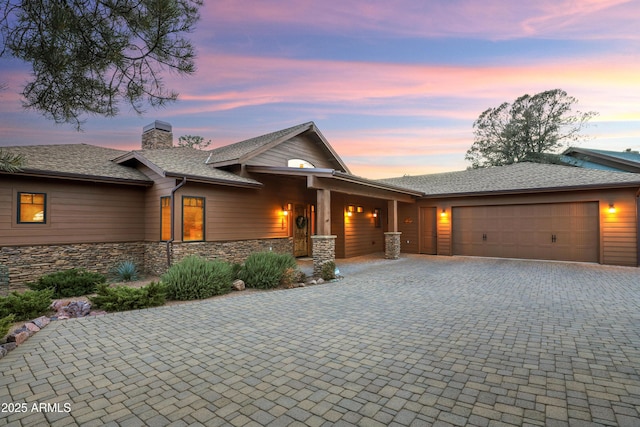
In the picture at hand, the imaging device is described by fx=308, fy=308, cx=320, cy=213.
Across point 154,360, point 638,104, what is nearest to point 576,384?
point 154,360

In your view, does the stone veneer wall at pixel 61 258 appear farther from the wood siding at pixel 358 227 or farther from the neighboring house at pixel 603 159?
the neighboring house at pixel 603 159

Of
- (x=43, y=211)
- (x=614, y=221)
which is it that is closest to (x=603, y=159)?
(x=614, y=221)

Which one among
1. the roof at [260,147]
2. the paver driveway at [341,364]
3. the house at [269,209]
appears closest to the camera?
the paver driveway at [341,364]

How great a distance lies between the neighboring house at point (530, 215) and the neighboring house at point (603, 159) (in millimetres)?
7424

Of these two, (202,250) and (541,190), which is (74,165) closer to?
(202,250)

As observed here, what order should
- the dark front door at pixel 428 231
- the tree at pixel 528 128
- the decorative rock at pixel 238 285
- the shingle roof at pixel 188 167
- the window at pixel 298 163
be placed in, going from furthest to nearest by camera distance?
the tree at pixel 528 128 < the dark front door at pixel 428 231 < the window at pixel 298 163 < the shingle roof at pixel 188 167 < the decorative rock at pixel 238 285

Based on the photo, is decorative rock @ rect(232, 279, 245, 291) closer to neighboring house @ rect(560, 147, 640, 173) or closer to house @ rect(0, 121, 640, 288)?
house @ rect(0, 121, 640, 288)

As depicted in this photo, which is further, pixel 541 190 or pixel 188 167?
pixel 541 190

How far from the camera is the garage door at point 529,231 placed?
38.5 feet

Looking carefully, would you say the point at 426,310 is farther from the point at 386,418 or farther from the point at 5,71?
the point at 5,71

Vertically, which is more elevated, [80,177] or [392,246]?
[80,177]

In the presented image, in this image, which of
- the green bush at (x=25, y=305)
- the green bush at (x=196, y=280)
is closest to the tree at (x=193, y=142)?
the green bush at (x=196, y=280)

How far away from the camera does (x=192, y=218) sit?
9.89 meters

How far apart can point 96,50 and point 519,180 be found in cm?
1503
